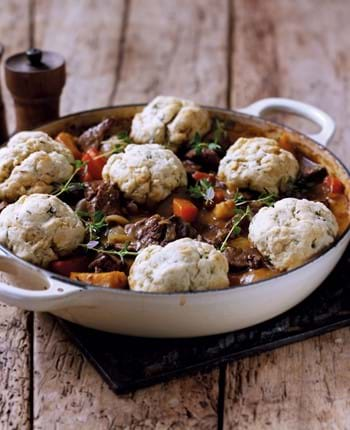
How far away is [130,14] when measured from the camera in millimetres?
6297

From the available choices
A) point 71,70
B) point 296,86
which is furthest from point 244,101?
point 71,70

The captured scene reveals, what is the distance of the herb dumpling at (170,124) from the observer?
3.82m

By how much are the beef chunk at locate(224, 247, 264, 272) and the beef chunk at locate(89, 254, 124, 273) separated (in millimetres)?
428

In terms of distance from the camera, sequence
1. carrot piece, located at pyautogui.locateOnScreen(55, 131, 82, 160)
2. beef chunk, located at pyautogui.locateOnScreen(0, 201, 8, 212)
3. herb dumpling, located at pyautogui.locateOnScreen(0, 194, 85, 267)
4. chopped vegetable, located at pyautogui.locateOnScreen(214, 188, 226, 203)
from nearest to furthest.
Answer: herb dumpling, located at pyautogui.locateOnScreen(0, 194, 85, 267) → beef chunk, located at pyautogui.locateOnScreen(0, 201, 8, 212) → chopped vegetable, located at pyautogui.locateOnScreen(214, 188, 226, 203) → carrot piece, located at pyautogui.locateOnScreen(55, 131, 82, 160)

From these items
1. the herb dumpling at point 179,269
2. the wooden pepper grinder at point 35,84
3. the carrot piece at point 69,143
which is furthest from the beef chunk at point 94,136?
the herb dumpling at point 179,269

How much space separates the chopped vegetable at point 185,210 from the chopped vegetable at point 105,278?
19.4 inches

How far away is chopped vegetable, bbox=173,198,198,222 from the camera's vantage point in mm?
3369

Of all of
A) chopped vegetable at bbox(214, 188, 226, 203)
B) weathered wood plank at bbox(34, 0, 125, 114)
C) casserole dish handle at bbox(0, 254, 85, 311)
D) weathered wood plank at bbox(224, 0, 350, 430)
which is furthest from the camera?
weathered wood plank at bbox(34, 0, 125, 114)

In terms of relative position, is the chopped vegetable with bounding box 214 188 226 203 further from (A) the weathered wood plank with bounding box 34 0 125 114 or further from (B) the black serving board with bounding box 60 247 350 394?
(A) the weathered wood plank with bounding box 34 0 125 114

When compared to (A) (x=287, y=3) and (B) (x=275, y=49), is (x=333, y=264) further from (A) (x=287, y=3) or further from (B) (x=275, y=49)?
(A) (x=287, y=3)

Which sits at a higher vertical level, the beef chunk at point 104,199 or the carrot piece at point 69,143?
the beef chunk at point 104,199

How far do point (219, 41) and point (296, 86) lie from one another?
0.85 meters

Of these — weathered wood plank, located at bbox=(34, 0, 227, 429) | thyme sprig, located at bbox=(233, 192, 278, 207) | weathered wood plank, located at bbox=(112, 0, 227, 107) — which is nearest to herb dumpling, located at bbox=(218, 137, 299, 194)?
thyme sprig, located at bbox=(233, 192, 278, 207)

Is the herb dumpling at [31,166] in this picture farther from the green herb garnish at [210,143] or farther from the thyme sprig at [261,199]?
the thyme sprig at [261,199]
